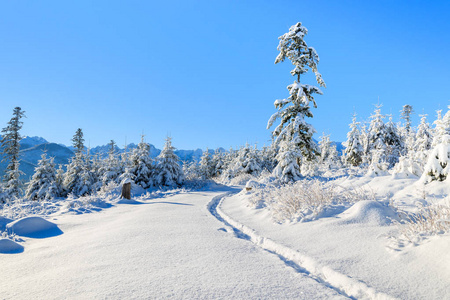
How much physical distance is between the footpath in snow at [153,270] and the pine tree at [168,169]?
57.8ft

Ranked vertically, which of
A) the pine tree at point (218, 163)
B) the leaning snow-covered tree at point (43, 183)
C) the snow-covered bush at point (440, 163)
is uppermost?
the pine tree at point (218, 163)

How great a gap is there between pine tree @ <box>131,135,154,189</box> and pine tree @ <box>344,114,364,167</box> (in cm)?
2668

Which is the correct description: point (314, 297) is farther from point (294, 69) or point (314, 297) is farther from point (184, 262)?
point (294, 69)

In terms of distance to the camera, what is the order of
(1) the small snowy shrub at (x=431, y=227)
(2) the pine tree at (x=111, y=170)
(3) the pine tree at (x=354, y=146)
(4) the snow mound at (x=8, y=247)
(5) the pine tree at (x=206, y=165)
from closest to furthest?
(1) the small snowy shrub at (x=431, y=227)
(4) the snow mound at (x=8, y=247)
(2) the pine tree at (x=111, y=170)
(3) the pine tree at (x=354, y=146)
(5) the pine tree at (x=206, y=165)

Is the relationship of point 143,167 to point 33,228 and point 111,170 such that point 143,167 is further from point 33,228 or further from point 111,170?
point 33,228

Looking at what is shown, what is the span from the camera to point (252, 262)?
3236 mm

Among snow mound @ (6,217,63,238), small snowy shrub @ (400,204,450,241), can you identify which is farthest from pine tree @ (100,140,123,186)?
small snowy shrub @ (400,204,450,241)

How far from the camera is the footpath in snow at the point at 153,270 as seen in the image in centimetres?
236

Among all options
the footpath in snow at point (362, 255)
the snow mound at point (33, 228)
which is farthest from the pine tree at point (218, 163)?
the footpath in snow at point (362, 255)

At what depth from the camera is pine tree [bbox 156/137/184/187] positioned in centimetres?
2233

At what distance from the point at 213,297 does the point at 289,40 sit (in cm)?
2122

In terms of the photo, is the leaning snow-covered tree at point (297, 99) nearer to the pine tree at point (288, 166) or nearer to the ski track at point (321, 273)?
the pine tree at point (288, 166)

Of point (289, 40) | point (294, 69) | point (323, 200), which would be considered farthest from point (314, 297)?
point (289, 40)

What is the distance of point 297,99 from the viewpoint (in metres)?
18.8
